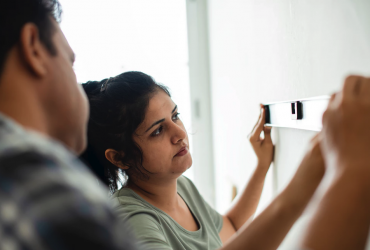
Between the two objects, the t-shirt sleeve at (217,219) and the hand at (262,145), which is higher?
the hand at (262,145)

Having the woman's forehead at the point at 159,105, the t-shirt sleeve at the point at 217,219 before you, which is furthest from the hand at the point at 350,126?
the t-shirt sleeve at the point at 217,219

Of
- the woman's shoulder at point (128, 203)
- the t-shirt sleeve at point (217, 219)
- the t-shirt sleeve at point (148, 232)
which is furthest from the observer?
the t-shirt sleeve at point (217, 219)

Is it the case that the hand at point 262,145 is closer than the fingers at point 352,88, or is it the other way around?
the fingers at point 352,88

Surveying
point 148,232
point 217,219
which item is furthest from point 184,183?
point 148,232

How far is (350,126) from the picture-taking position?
0.32 metres

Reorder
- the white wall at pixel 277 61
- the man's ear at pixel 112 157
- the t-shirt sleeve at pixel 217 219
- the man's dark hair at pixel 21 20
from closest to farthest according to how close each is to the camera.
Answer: the man's dark hair at pixel 21 20
the white wall at pixel 277 61
the man's ear at pixel 112 157
the t-shirt sleeve at pixel 217 219

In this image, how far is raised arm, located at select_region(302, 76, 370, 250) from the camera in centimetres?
29

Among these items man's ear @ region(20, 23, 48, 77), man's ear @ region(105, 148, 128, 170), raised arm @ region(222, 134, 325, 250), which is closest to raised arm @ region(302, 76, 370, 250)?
raised arm @ region(222, 134, 325, 250)

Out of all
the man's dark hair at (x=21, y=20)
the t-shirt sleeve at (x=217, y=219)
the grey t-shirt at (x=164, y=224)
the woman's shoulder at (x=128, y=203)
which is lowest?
the t-shirt sleeve at (x=217, y=219)

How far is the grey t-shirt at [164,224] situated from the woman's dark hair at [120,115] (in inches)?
3.6

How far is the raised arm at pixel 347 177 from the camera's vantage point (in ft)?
0.97

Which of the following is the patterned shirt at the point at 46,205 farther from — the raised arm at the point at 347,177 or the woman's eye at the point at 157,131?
the woman's eye at the point at 157,131

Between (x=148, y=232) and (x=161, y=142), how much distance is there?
24cm

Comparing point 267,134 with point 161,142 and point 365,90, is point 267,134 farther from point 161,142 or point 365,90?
point 365,90
